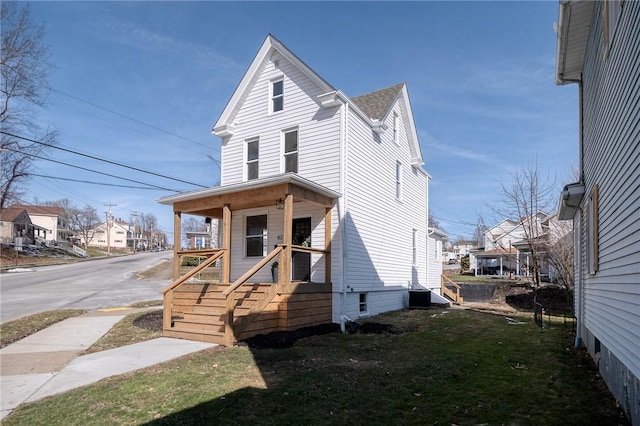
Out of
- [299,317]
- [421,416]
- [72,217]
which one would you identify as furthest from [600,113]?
[72,217]

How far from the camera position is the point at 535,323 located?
12.4 metres

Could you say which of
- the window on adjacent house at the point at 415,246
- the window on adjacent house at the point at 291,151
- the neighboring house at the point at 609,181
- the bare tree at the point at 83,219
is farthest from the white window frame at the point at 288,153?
the bare tree at the point at 83,219

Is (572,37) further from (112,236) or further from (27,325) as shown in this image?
(112,236)

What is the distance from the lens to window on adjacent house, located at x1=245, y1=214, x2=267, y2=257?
13.0 m

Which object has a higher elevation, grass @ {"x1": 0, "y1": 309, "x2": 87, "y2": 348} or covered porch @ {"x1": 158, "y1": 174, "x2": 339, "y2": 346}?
covered porch @ {"x1": 158, "y1": 174, "x2": 339, "y2": 346}

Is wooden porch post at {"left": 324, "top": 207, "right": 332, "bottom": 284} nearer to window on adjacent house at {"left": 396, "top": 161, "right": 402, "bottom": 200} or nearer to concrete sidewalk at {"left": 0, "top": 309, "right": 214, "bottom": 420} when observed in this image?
concrete sidewalk at {"left": 0, "top": 309, "right": 214, "bottom": 420}

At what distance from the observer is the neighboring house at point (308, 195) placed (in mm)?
10289

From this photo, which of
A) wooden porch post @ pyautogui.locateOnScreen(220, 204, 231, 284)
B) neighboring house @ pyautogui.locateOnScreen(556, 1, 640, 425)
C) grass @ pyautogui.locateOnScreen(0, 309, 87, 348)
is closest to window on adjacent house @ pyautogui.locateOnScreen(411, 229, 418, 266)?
neighboring house @ pyautogui.locateOnScreen(556, 1, 640, 425)

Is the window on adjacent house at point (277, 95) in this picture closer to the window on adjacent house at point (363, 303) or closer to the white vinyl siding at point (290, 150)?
the white vinyl siding at point (290, 150)

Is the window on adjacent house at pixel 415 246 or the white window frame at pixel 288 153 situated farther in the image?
the window on adjacent house at pixel 415 246

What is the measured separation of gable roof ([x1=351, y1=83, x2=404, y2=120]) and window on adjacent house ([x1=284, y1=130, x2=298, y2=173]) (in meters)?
3.00

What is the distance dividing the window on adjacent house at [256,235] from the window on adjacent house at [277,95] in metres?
3.51

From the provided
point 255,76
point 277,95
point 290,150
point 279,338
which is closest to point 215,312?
point 279,338

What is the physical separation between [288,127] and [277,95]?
4.22 ft
